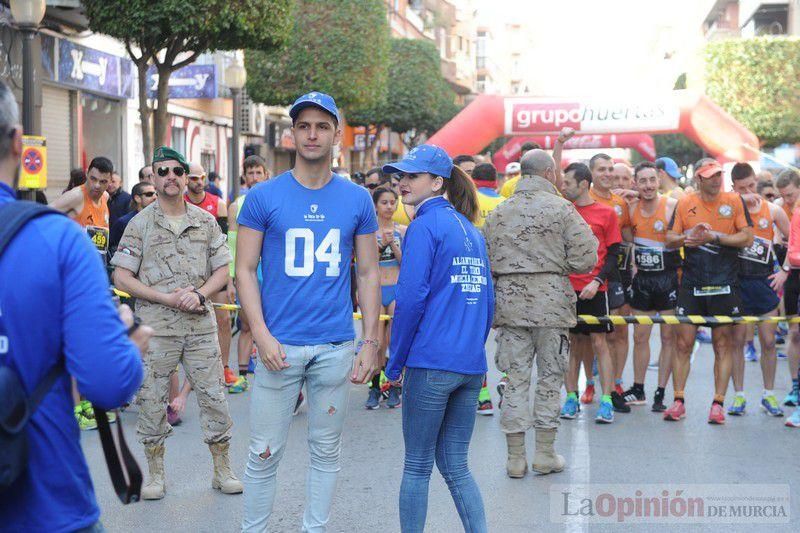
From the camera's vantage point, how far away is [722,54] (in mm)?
40438

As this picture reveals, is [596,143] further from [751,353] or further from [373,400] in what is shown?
[373,400]

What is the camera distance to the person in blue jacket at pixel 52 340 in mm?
2484

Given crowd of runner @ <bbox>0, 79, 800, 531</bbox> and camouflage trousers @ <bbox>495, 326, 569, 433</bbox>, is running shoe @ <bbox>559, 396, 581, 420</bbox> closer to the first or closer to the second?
crowd of runner @ <bbox>0, 79, 800, 531</bbox>

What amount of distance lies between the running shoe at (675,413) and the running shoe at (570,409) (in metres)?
0.73

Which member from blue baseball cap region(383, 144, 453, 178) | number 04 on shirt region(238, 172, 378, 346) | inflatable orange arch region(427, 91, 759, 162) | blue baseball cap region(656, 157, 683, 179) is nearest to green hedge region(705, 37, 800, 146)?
inflatable orange arch region(427, 91, 759, 162)

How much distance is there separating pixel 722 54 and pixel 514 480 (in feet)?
121

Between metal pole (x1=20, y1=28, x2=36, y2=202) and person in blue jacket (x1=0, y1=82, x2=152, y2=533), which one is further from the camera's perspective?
metal pole (x1=20, y1=28, x2=36, y2=202)

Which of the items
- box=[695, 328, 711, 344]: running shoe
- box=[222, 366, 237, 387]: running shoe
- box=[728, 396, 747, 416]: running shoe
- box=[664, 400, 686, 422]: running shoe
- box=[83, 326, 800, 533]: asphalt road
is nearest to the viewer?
box=[83, 326, 800, 533]: asphalt road

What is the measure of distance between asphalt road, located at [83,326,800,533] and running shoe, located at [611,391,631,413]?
0.32ft

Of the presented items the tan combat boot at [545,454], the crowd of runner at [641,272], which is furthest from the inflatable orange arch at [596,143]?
the tan combat boot at [545,454]

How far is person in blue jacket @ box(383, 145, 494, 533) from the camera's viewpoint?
4.71m

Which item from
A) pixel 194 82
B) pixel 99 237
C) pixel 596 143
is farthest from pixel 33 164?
pixel 596 143

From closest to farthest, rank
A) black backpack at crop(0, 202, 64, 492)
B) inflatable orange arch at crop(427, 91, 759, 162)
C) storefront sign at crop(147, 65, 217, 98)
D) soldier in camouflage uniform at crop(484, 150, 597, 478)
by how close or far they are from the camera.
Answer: black backpack at crop(0, 202, 64, 492)
soldier in camouflage uniform at crop(484, 150, 597, 478)
storefront sign at crop(147, 65, 217, 98)
inflatable orange arch at crop(427, 91, 759, 162)

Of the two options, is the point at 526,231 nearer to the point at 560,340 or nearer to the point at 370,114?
the point at 560,340
